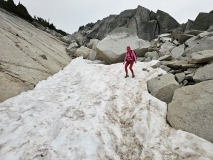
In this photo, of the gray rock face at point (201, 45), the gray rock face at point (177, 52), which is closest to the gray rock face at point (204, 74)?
the gray rock face at point (201, 45)

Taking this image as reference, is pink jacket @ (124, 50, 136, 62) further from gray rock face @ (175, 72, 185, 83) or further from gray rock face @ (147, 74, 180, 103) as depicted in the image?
gray rock face @ (175, 72, 185, 83)

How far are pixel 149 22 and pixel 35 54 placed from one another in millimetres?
17570

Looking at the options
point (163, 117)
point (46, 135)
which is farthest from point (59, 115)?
point (163, 117)

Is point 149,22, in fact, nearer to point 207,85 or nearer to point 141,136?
point 207,85

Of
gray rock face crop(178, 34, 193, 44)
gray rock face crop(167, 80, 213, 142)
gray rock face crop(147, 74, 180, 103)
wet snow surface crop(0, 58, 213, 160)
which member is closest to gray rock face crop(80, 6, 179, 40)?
gray rock face crop(178, 34, 193, 44)

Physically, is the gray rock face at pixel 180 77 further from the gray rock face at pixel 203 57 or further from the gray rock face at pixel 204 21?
the gray rock face at pixel 204 21

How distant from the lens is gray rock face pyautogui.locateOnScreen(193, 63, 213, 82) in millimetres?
7418

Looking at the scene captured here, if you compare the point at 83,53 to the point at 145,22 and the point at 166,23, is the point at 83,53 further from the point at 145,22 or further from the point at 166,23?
the point at 166,23

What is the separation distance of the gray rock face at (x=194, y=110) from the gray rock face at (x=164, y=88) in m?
0.48

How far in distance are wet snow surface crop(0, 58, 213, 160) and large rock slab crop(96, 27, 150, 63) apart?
20.7ft

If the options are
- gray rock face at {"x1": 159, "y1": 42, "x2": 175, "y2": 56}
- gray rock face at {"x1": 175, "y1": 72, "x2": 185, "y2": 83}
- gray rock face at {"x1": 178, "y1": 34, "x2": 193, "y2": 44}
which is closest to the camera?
gray rock face at {"x1": 175, "y1": 72, "x2": 185, "y2": 83}

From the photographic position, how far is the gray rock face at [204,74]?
7.42 metres

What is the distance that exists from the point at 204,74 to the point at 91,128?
5786 mm

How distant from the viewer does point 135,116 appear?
6461 millimetres
